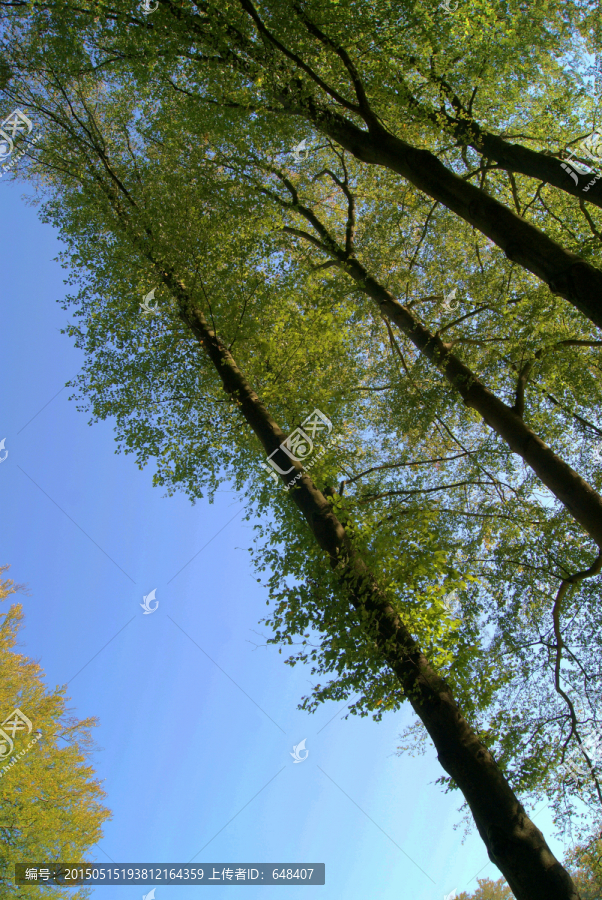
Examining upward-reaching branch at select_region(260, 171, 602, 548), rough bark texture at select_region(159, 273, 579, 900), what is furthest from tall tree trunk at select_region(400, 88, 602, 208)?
rough bark texture at select_region(159, 273, 579, 900)

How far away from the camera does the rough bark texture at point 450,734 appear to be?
3.77 meters

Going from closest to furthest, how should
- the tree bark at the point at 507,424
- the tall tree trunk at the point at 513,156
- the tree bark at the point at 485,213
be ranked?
the tree bark at the point at 485,213 → the tall tree trunk at the point at 513,156 → the tree bark at the point at 507,424

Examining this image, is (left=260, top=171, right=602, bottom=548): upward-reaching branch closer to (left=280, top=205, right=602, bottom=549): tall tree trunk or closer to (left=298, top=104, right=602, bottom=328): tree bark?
(left=280, top=205, right=602, bottom=549): tall tree trunk

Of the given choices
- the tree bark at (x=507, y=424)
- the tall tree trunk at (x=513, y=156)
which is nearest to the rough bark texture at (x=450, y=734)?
the tree bark at (x=507, y=424)

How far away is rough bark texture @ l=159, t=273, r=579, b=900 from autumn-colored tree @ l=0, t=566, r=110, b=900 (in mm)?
8404

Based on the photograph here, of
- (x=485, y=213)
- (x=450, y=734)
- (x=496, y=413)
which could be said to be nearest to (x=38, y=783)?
(x=450, y=734)

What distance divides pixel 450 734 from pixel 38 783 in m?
9.85

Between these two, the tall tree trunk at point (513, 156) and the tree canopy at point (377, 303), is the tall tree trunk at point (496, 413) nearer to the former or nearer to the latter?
the tree canopy at point (377, 303)

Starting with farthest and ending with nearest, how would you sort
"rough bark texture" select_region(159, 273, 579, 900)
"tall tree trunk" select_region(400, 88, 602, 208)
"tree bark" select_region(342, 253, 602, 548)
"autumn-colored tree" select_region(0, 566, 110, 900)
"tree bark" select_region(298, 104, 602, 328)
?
"autumn-colored tree" select_region(0, 566, 110, 900) < "tree bark" select_region(342, 253, 602, 548) < "tall tree trunk" select_region(400, 88, 602, 208) < "tree bark" select_region(298, 104, 602, 328) < "rough bark texture" select_region(159, 273, 579, 900)

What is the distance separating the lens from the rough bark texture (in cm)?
377

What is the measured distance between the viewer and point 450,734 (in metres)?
4.51

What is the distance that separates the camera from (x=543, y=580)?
24.5 ft

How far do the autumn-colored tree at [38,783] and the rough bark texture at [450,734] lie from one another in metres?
8.40

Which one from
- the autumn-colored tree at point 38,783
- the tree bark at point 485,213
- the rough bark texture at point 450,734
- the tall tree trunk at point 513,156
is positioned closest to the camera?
the rough bark texture at point 450,734
